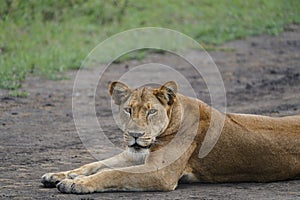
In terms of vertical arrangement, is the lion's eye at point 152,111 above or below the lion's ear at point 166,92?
below

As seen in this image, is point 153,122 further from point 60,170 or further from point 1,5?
point 1,5

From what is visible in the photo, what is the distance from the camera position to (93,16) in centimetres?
1521

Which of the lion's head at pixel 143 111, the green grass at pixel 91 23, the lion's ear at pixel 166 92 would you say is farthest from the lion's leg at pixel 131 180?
the green grass at pixel 91 23

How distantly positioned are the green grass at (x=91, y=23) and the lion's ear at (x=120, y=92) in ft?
14.7

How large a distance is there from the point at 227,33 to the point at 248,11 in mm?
1932

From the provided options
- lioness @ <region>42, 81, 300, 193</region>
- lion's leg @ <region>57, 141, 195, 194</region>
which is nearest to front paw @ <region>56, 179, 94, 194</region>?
lion's leg @ <region>57, 141, 195, 194</region>

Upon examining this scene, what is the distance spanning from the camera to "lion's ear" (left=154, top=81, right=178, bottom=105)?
238 inches

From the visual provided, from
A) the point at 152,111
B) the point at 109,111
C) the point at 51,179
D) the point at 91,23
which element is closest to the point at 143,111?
the point at 152,111

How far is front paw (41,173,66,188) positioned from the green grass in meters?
4.49

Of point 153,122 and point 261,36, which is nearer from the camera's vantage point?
point 153,122

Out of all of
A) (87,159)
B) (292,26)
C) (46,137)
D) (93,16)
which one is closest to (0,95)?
(46,137)

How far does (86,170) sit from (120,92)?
0.62 metres

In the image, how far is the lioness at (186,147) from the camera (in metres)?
5.89

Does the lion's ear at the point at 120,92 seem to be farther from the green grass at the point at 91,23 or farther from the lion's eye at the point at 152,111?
the green grass at the point at 91,23
